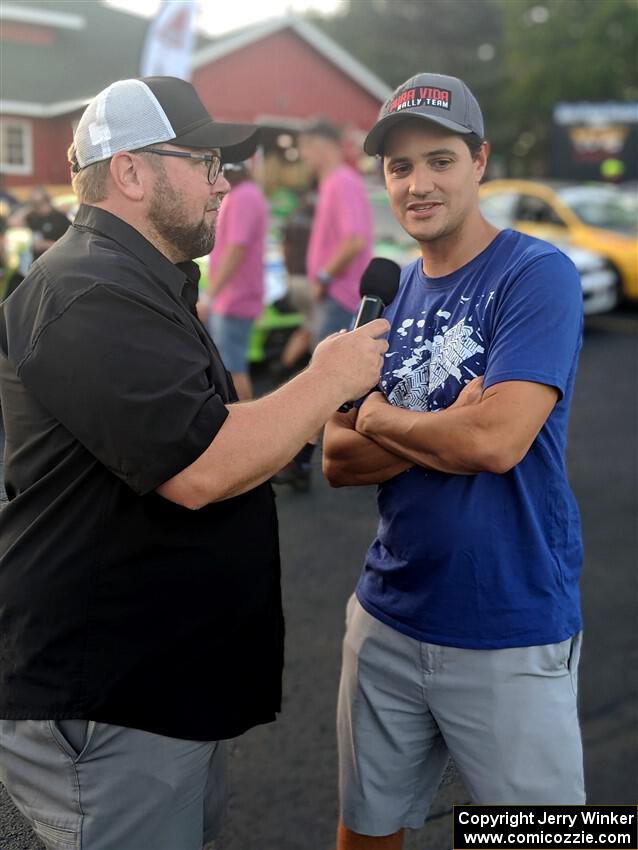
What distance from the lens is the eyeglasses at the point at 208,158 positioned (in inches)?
71.5

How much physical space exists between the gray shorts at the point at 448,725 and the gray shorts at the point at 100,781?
0.51m

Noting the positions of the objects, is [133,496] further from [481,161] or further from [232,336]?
[232,336]

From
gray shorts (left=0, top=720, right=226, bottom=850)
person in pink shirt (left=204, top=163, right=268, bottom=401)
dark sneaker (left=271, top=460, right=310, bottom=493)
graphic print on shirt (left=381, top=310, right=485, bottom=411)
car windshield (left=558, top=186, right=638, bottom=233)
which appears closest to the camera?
gray shorts (left=0, top=720, right=226, bottom=850)

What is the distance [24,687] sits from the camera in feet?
5.65

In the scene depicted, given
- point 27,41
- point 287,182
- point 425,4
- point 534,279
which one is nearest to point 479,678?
point 534,279

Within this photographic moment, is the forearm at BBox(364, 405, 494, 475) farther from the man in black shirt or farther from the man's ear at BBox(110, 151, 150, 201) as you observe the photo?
the man's ear at BBox(110, 151, 150, 201)

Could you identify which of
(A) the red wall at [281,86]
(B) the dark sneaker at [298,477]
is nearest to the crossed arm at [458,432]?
(B) the dark sneaker at [298,477]

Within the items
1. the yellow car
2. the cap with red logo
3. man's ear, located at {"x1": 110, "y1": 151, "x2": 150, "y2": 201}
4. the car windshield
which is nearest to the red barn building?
man's ear, located at {"x1": 110, "y1": 151, "x2": 150, "y2": 201}

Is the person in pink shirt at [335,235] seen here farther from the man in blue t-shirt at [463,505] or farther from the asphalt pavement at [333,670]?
the man in blue t-shirt at [463,505]

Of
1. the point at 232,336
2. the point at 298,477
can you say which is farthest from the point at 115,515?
the point at 232,336

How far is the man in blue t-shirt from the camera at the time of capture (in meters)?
1.95

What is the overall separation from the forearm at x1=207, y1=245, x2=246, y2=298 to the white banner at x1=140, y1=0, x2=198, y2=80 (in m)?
1.60

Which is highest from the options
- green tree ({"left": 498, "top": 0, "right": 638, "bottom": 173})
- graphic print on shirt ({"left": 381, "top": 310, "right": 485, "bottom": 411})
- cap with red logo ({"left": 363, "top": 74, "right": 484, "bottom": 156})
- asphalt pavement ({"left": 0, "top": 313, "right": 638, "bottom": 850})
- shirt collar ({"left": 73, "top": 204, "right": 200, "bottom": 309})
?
green tree ({"left": 498, "top": 0, "right": 638, "bottom": 173})

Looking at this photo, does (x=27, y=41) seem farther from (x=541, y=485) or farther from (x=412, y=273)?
(x=541, y=485)
